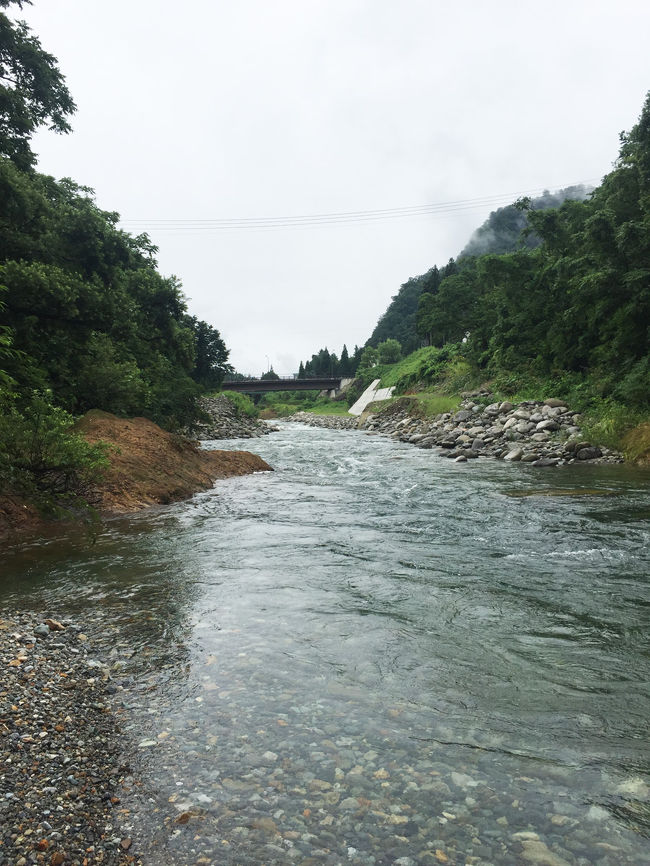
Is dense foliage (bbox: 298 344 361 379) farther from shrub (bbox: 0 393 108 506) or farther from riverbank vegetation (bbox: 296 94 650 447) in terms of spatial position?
shrub (bbox: 0 393 108 506)

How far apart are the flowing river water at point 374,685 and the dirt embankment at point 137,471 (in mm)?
1371

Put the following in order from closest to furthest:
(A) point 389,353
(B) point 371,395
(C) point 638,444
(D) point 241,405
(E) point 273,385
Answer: (C) point 638,444 < (D) point 241,405 < (B) point 371,395 < (E) point 273,385 < (A) point 389,353

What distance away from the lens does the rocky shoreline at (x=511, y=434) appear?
23562 mm

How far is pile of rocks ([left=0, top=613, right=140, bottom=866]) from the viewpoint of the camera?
9.61ft

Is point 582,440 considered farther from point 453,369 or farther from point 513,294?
point 453,369

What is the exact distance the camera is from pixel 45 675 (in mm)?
4797

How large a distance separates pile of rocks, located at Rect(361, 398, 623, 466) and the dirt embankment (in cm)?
1286

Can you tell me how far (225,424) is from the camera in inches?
2109

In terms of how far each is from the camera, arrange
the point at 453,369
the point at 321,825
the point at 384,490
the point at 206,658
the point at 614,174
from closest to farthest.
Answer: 1. the point at 321,825
2. the point at 206,658
3. the point at 384,490
4. the point at 614,174
5. the point at 453,369

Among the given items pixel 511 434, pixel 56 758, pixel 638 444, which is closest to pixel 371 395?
pixel 511 434

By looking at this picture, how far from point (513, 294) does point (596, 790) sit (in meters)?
47.0

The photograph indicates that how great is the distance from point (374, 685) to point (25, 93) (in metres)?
27.0

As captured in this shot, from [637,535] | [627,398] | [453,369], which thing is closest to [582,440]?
[627,398]

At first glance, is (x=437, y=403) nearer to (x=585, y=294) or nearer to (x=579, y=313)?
(x=579, y=313)
